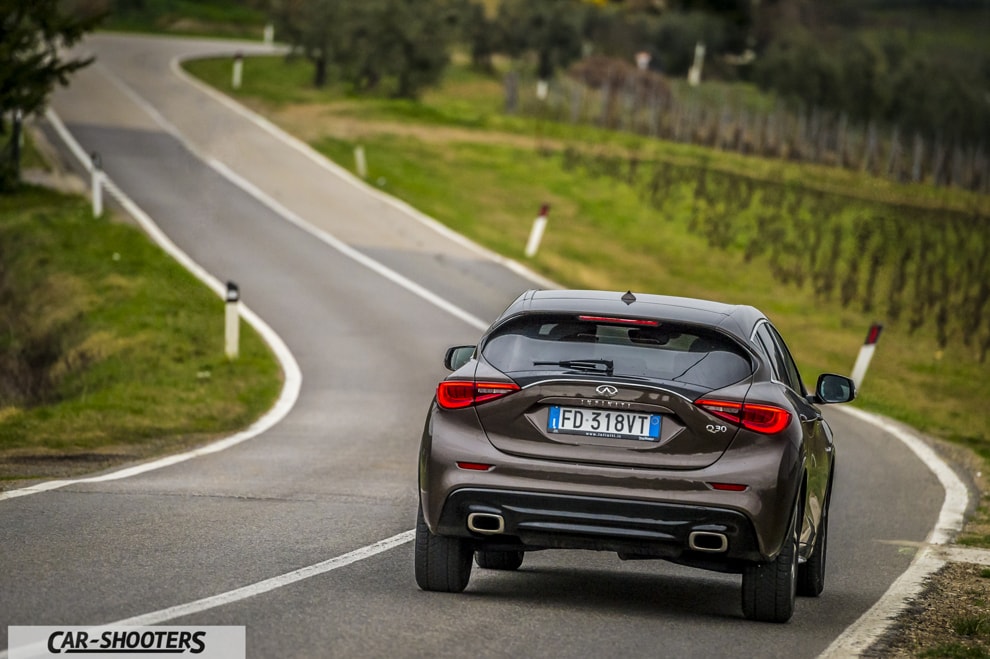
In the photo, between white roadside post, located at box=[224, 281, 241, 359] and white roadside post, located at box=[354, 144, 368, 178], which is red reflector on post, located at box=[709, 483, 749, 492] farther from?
white roadside post, located at box=[354, 144, 368, 178]

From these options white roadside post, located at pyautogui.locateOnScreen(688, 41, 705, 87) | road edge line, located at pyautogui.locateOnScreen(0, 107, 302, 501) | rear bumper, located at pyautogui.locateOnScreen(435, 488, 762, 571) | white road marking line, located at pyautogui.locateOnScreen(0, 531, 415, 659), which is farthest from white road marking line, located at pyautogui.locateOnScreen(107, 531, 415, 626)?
white roadside post, located at pyautogui.locateOnScreen(688, 41, 705, 87)

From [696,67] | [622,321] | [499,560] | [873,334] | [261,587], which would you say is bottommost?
[696,67]

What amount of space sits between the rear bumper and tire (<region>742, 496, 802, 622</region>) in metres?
0.18

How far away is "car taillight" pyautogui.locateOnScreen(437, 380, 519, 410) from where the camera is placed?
806 centimetres

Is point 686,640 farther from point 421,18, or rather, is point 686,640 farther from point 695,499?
point 421,18

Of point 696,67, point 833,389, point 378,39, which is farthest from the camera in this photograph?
point 696,67

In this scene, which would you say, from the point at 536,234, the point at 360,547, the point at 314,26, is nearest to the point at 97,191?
the point at 536,234

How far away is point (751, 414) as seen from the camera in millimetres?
7926

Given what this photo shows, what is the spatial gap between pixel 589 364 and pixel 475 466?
2.40ft

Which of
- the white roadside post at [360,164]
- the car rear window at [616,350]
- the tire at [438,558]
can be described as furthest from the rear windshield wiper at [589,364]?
the white roadside post at [360,164]

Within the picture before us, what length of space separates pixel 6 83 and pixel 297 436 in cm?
1369

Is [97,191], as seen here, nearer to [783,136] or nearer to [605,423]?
[605,423]

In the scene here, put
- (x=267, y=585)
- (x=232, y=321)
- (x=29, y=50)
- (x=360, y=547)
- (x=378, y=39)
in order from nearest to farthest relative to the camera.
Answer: (x=267, y=585), (x=360, y=547), (x=232, y=321), (x=29, y=50), (x=378, y=39)

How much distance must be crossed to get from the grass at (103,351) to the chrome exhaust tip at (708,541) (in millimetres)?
6128
